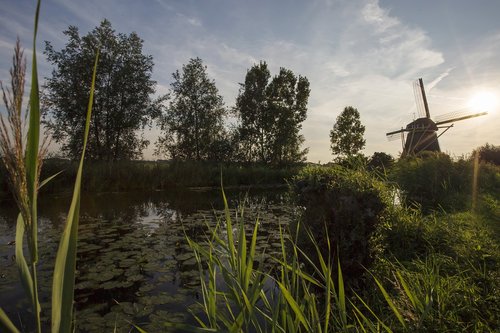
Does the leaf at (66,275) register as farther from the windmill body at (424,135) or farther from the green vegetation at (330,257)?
the windmill body at (424,135)

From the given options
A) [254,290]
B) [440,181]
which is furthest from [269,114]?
[254,290]

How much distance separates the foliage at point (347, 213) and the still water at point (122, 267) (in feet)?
2.55

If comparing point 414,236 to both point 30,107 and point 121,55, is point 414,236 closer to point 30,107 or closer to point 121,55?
point 30,107

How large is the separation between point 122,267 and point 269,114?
1211 inches

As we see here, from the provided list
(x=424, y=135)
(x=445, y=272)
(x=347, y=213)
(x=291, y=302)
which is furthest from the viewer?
(x=424, y=135)

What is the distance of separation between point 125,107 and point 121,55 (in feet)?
15.1

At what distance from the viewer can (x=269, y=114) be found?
115 feet

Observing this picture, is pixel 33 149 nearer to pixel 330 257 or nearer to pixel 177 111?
pixel 330 257

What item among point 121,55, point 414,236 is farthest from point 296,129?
point 414,236

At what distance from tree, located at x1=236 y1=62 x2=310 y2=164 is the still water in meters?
24.9

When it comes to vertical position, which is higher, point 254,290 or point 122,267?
point 254,290

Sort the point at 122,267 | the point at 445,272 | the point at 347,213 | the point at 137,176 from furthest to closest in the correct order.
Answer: the point at 137,176 → the point at 122,267 → the point at 347,213 → the point at 445,272

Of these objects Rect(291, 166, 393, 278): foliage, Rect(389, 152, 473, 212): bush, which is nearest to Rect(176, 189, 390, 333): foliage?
Rect(291, 166, 393, 278): foliage

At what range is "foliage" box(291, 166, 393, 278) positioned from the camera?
466 cm
